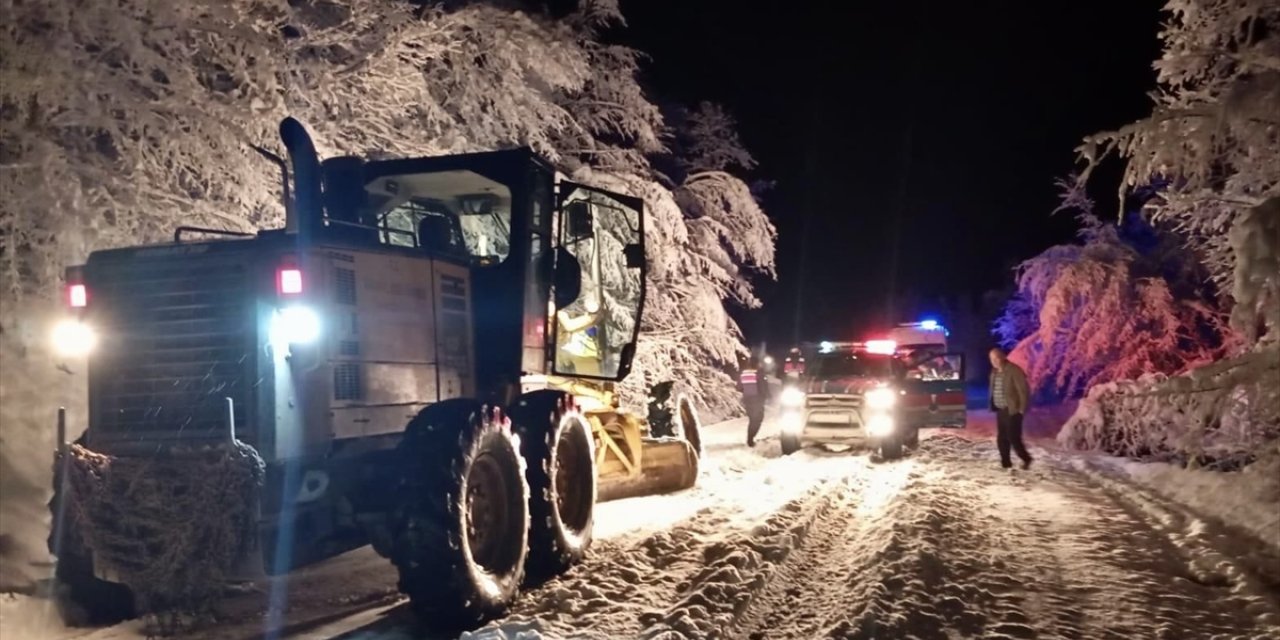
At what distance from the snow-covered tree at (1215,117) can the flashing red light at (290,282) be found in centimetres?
610

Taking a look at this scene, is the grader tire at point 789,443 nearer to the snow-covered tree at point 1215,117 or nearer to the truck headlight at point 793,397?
the truck headlight at point 793,397

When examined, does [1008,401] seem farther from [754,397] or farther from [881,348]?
[754,397]

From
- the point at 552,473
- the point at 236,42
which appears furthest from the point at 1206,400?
the point at 236,42

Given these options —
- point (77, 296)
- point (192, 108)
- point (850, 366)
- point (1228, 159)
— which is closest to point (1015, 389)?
point (850, 366)

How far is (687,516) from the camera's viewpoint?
34.8 ft

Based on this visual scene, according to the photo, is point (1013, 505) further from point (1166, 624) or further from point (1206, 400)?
point (1166, 624)

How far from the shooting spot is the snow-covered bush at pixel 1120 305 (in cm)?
2219

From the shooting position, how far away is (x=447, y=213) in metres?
8.80

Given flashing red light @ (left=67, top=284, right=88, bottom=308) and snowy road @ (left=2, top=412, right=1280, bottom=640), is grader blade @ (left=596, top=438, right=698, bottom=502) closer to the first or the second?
snowy road @ (left=2, top=412, right=1280, bottom=640)

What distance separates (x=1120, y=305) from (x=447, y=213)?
18311 millimetres

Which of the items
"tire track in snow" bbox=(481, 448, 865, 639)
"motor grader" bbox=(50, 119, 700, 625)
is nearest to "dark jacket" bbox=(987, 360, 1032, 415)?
"tire track in snow" bbox=(481, 448, 865, 639)

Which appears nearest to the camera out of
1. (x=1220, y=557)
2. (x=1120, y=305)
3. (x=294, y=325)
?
(x=294, y=325)

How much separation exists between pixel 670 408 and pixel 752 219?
9.82 metres

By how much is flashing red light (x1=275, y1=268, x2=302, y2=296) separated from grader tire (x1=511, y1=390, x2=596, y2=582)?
2402 millimetres
